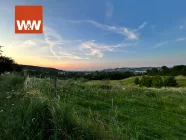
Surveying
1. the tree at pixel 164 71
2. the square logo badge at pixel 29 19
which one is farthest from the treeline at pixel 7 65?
the tree at pixel 164 71

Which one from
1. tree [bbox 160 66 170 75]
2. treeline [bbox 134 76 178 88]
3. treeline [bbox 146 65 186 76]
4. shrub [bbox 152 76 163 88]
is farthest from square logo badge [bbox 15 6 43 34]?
tree [bbox 160 66 170 75]

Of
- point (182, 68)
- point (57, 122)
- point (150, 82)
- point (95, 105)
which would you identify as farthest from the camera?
point (182, 68)

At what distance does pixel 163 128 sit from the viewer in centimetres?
703

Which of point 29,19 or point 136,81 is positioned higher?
point 29,19

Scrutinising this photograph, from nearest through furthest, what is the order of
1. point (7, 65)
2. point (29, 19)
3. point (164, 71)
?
point (29, 19) < point (7, 65) < point (164, 71)

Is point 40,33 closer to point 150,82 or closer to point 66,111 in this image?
point 66,111

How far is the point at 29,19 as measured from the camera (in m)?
11.5

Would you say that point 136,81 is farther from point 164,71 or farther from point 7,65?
point 7,65

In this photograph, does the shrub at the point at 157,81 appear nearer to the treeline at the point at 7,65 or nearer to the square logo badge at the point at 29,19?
the treeline at the point at 7,65

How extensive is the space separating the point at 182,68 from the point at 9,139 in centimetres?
8543

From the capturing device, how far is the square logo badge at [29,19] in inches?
446

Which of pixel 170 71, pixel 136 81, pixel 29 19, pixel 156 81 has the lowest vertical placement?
pixel 136 81

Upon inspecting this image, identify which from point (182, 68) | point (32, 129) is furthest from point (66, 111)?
point (182, 68)

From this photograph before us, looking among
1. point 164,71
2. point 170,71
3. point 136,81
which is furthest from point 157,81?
point 170,71
